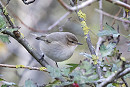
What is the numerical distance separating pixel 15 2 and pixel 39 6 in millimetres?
835

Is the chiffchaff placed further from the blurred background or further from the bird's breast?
the blurred background

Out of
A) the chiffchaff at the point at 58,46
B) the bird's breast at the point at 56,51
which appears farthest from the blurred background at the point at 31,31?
the bird's breast at the point at 56,51

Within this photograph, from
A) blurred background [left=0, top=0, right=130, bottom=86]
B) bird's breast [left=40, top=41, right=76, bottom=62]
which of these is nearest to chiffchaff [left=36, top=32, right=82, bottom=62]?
bird's breast [left=40, top=41, right=76, bottom=62]

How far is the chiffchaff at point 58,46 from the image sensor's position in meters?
3.22

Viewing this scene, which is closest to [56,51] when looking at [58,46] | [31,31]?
[58,46]

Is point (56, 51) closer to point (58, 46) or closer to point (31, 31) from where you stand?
point (58, 46)

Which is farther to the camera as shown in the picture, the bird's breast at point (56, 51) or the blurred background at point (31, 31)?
the blurred background at point (31, 31)

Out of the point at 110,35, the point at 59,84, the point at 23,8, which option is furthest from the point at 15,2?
the point at 59,84

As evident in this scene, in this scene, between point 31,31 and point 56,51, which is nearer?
point 56,51

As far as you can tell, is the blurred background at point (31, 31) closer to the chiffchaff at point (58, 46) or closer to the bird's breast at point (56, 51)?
the chiffchaff at point (58, 46)

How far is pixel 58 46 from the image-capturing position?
130 inches

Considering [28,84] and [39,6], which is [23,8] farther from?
[28,84]

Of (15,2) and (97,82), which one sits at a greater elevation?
(15,2)

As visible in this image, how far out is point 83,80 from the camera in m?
1.16
